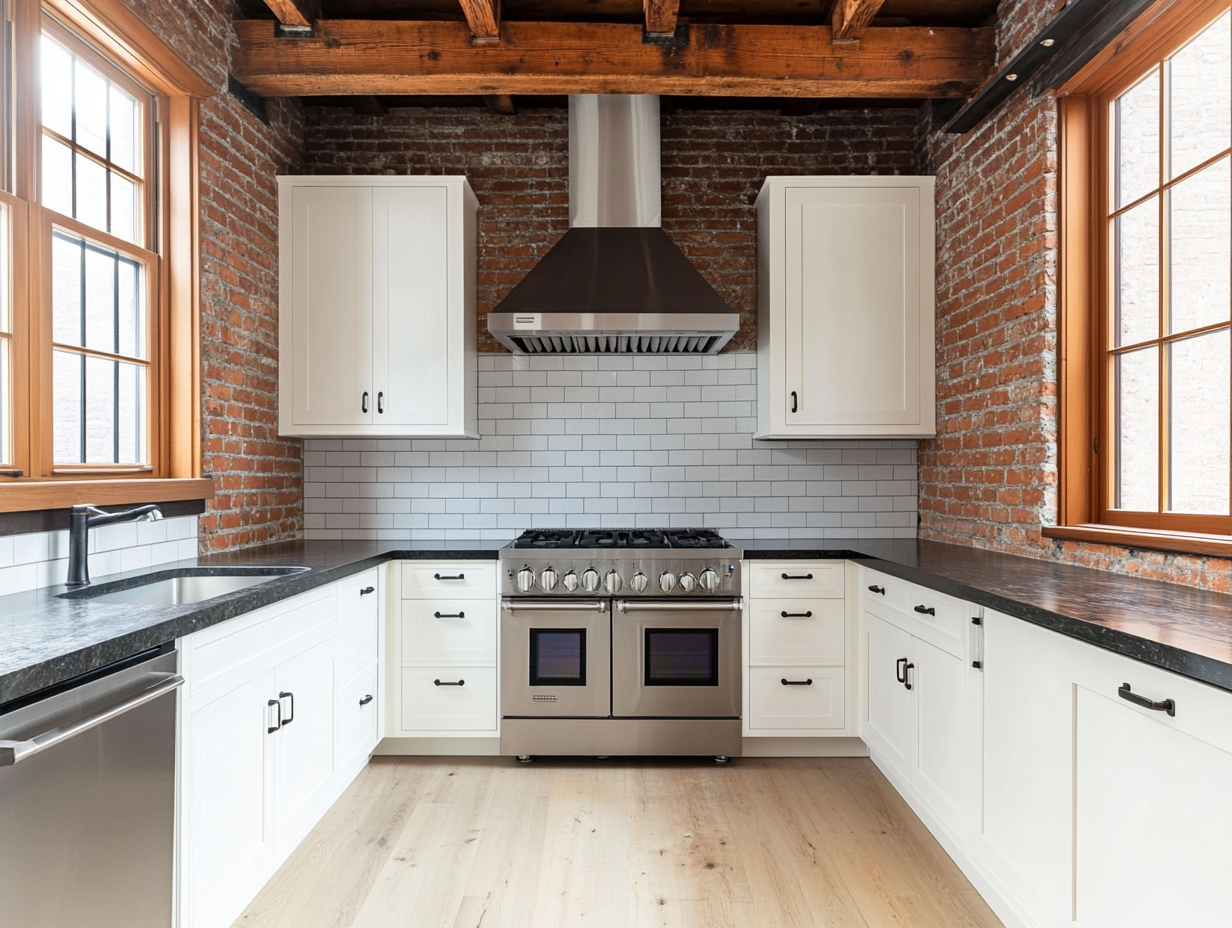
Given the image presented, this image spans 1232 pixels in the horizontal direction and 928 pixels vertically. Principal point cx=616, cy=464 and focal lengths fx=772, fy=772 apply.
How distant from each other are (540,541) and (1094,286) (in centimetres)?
231

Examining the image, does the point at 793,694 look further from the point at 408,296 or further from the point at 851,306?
the point at 408,296

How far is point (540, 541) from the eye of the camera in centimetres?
339

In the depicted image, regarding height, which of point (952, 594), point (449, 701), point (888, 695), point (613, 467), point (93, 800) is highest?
point (613, 467)

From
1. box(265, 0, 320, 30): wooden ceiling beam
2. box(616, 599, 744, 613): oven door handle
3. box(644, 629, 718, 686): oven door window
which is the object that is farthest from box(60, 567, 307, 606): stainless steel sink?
box(265, 0, 320, 30): wooden ceiling beam

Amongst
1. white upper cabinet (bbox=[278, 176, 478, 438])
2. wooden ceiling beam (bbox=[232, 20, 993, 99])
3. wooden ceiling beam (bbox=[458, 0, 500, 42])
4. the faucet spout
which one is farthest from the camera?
white upper cabinet (bbox=[278, 176, 478, 438])

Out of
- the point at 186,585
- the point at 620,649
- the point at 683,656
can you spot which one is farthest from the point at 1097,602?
the point at 186,585

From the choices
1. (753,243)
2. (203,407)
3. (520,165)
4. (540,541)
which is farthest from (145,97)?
(753,243)

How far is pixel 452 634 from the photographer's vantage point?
3275mm

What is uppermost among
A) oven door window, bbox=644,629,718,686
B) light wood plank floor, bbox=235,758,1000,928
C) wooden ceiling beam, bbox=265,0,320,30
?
wooden ceiling beam, bbox=265,0,320,30

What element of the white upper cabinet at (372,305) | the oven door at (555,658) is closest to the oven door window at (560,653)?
the oven door at (555,658)

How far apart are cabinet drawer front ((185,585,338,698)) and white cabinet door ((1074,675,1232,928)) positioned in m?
1.96

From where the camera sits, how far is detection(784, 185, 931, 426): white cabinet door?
11.5 ft

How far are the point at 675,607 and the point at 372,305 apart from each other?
6.23 feet

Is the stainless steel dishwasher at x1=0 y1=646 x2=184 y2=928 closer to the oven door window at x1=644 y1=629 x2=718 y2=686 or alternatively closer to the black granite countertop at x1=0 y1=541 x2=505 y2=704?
the black granite countertop at x1=0 y1=541 x2=505 y2=704
